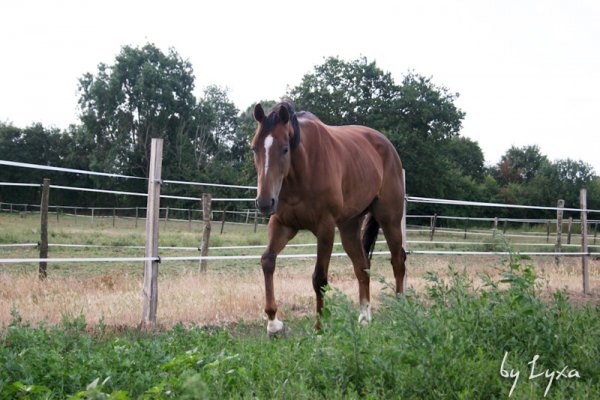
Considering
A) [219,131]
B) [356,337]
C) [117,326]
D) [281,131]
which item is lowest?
[117,326]

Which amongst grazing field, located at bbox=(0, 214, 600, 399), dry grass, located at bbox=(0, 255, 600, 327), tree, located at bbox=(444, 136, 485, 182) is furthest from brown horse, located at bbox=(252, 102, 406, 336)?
tree, located at bbox=(444, 136, 485, 182)

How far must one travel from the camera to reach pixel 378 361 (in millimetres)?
2682

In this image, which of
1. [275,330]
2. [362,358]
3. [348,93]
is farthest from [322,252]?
A: [348,93]

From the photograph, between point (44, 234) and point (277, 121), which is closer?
point (277, 121)

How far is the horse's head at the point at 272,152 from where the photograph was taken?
168 inches

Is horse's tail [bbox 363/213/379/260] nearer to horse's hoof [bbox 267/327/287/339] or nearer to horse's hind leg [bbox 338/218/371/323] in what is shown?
horse's hind leg [bbox 338/218/371/323]

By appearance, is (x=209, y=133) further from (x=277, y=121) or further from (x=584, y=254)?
(x=277, y=121)

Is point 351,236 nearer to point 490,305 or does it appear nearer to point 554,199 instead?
point 490,305

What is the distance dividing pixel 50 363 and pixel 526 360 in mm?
2661

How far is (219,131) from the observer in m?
51.2

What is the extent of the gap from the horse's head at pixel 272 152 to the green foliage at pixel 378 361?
1.11 m

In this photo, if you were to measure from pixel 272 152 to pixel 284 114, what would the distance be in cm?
38

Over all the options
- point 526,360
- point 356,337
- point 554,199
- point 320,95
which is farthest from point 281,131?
point 554,199

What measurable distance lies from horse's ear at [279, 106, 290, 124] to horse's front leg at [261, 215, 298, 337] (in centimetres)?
86
